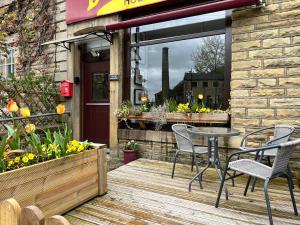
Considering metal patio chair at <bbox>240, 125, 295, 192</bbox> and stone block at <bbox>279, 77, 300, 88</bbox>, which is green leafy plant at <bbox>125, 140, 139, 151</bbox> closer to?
metal patio chair at <bbox>240, 125, 295, 192</bbox>

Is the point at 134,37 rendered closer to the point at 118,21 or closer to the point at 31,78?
the point at 118,21

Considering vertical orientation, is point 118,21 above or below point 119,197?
above

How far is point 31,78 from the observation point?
6043 mm

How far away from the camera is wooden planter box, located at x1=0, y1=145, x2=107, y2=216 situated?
215 centimetres

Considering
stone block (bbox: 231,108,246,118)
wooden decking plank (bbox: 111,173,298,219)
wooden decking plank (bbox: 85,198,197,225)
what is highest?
stone block (bbox: 231,108,246,118)

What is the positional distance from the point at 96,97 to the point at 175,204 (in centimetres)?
380

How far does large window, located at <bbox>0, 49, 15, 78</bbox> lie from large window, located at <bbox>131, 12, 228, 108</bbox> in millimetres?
4325

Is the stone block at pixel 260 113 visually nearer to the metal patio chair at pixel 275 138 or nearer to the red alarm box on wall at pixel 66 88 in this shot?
the metal patio chair at pixel 275 138

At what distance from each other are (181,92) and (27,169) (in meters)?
3.26

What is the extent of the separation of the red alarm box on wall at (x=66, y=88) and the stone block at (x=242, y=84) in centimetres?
375

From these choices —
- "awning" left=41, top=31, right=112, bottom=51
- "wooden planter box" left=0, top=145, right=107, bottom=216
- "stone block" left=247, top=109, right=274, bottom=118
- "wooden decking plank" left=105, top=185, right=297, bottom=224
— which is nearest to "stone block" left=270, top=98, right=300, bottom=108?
"stone block" left=247, top=109, right=274, bottom=118

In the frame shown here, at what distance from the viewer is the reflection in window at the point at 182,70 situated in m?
4.54

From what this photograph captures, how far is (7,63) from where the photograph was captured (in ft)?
25.4

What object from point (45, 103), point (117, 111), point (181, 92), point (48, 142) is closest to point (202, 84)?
point (181, 92)
